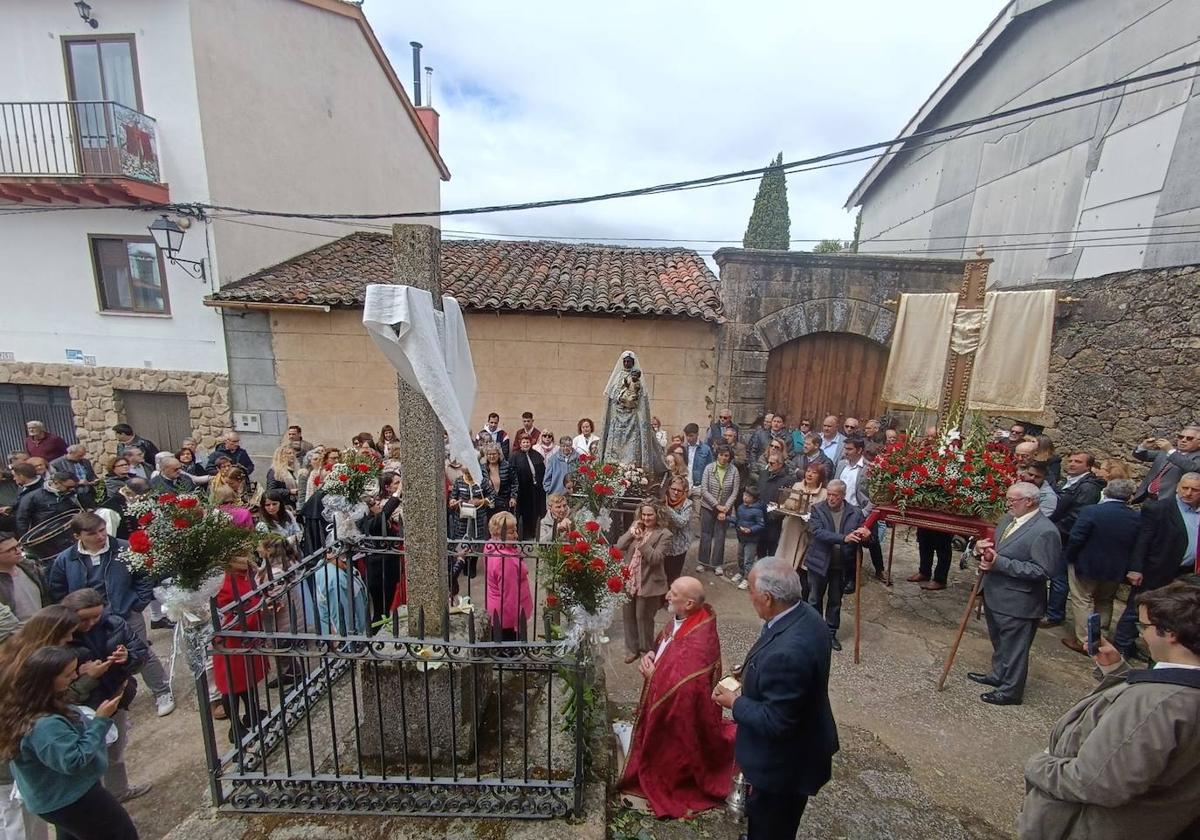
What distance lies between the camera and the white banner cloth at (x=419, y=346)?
107 inches

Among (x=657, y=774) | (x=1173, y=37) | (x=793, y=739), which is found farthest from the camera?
(x=1173, y=37)

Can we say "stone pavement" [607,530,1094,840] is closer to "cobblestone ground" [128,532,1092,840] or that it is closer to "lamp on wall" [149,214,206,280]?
"cobblestone ground" [128,532,1092,840]

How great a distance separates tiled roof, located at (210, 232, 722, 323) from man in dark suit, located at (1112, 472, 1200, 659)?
6.17 m

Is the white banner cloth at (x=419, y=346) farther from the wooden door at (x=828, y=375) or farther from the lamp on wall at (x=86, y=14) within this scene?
the lamp on wall at (x=86, y=14)

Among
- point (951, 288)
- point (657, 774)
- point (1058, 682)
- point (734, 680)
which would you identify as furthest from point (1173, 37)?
point (657, 774)

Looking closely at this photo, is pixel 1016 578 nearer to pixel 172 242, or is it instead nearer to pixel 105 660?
pixel 105 660

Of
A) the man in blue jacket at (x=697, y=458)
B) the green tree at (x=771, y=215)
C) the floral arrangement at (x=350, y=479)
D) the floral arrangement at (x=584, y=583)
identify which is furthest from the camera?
the green tree at (x=771, y=215)

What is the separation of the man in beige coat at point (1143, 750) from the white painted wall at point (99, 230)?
1244cm

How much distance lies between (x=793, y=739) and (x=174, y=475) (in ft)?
23.3

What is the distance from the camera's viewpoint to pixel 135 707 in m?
4.36

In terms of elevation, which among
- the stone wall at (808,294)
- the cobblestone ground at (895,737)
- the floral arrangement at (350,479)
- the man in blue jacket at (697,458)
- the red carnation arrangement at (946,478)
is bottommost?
the cobblestone ground at (895,737)

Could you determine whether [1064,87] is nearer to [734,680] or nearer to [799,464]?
[799,464]

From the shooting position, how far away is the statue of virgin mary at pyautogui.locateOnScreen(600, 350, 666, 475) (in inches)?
260

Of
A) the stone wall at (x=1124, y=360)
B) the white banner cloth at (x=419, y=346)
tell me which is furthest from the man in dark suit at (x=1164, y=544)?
the white banner cloth at (x=419, y=346)
